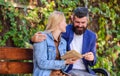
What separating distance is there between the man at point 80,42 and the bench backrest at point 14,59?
0.47m

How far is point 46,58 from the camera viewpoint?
3.94 m

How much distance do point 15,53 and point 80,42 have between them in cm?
78

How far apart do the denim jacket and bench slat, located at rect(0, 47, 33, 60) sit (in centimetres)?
32

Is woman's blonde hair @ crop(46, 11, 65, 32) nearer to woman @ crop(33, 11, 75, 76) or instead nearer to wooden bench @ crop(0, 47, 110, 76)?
woman @ crop(33, 11, 75, 76)

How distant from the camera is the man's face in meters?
4.31

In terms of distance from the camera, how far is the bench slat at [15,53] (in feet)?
13.6

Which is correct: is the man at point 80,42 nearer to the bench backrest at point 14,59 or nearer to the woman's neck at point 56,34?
the woman's neck at point 56,34

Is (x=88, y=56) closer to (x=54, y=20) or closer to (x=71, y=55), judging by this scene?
(x=71, y=55)

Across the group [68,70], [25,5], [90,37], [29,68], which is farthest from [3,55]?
[25,5]

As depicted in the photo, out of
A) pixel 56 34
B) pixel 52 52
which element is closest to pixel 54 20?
pixel 56 34

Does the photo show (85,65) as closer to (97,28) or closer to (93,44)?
(93,44)

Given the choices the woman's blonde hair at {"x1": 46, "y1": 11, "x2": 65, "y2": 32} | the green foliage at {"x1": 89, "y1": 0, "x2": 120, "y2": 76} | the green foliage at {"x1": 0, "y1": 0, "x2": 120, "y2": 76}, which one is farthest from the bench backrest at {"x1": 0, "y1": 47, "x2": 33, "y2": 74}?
the green foliage at {"x1": 89, "y1": 0, "x2": 120, "y2": 76}

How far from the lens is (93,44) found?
4.49 meters

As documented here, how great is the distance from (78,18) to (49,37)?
1.58 feet
